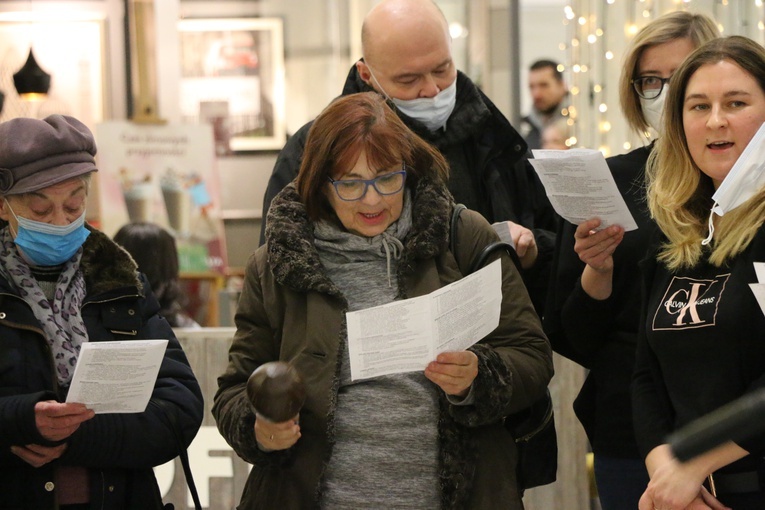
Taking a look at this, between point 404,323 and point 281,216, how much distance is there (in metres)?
0.53

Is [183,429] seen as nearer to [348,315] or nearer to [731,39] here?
[348,315]

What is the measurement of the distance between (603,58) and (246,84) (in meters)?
4.10

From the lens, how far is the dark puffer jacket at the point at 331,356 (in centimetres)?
243

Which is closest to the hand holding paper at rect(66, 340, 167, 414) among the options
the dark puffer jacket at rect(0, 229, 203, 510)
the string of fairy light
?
the dark puffer jacket at rect(0, 229, 203, 510)

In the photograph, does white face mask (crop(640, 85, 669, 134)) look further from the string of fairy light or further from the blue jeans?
the string of fairy light

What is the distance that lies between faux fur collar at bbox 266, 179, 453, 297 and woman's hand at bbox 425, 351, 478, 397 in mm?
287

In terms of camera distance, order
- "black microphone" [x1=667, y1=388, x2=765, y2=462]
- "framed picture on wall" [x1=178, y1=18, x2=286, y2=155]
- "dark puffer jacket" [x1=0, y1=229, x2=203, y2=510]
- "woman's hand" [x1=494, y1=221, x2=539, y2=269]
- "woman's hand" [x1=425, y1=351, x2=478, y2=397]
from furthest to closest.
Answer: "framed picture on wall" [x1=178, y1=18, x2=286, y2=155]
"woman's hand" [x1=494, y1=221, x2=539, y2=269]
"dark puffer jacket" [x1=0, y1=229, x2=203, y2=510]
"woman's hand" [x1=425, y1=351, x2=478, y2=397]
"black microphone" [x1=667, y1=388, x2=765, y2=462]

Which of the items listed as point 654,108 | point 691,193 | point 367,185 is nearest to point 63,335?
point 367,185

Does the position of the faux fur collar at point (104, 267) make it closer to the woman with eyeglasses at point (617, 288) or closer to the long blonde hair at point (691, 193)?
the woman with eyeglasses at point (617, 288)

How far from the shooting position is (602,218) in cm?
278

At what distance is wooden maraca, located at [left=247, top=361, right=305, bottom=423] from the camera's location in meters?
2.27

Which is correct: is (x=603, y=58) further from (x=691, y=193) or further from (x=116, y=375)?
(x=116, y=375)

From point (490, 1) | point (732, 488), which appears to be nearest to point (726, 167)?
point (732, 488)

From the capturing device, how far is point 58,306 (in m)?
2.66
